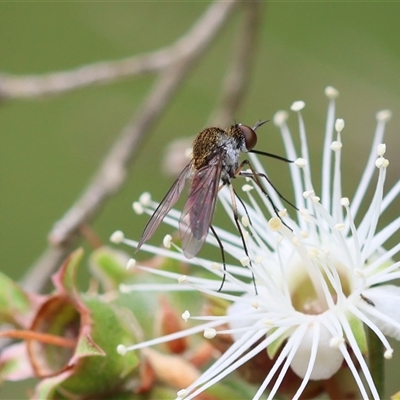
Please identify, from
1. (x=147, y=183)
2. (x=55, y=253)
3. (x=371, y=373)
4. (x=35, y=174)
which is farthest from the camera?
(x=35, y=174)

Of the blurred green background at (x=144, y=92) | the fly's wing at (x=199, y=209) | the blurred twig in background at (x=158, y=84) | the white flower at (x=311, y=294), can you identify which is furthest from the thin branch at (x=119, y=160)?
the fly's wing at (x=199, y=209)

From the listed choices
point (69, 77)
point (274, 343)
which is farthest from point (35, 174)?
point (274, 343)

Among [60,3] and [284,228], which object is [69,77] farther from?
[60,3]

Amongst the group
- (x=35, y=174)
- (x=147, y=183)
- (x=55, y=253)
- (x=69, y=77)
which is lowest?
(x=55, y=253)

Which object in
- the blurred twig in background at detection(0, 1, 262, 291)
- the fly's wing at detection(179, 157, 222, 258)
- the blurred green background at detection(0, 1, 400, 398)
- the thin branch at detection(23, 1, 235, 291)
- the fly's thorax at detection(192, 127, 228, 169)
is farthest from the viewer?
the blurred green background at detection(0, 1, 400, 398)

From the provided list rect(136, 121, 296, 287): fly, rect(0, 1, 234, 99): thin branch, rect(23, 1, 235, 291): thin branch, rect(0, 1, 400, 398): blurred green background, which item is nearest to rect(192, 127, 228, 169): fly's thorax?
rect(136, 121, 296, 287): fly

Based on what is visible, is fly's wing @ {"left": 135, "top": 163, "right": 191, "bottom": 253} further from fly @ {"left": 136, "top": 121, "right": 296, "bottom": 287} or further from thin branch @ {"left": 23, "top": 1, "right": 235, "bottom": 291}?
thin branch @ {"left": 23, "top": 1, "right": 235, "bottom": 291}

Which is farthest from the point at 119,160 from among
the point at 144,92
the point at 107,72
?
the point at 144,92
